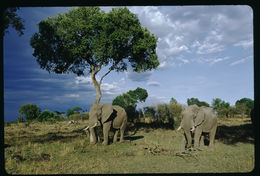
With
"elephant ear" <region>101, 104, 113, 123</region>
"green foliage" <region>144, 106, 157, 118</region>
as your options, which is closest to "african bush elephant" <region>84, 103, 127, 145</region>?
"elephant ear" <region>101, 104, 113, 123</region>

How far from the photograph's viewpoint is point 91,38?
51.1 feet

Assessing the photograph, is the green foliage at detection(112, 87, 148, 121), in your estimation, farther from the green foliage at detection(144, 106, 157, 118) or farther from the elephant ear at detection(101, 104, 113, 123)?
the elephant ear at detection(101, 104, 113, 123)

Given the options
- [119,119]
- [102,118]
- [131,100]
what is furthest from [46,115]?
[102,118]

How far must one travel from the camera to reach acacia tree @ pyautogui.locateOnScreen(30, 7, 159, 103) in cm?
1477

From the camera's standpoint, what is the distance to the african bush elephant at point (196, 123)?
8.37 metres

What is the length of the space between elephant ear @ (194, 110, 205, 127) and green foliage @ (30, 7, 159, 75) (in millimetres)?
8931

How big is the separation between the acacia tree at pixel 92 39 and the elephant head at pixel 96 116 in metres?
5.71

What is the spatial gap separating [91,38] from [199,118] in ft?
38.9

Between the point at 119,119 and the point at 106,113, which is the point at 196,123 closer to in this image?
the point at 119,119

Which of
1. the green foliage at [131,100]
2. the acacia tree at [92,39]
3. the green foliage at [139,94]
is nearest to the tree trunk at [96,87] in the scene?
the acacia tree at [92,39]

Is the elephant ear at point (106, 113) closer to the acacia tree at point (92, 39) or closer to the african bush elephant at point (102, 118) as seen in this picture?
the african bush elephant at point (102, 118)

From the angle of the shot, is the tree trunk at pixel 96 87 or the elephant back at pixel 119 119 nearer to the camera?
the elephant back at pixel 119 119

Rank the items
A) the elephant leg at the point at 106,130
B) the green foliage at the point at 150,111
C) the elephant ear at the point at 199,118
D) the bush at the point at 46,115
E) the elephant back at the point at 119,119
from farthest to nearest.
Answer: the bush at the point at 46,115, the green foliage at the point at 150,111, the elephant back at the point at 119,119, the elephant leg at the point at 106,130, the elephant ear at the point at 199,118
